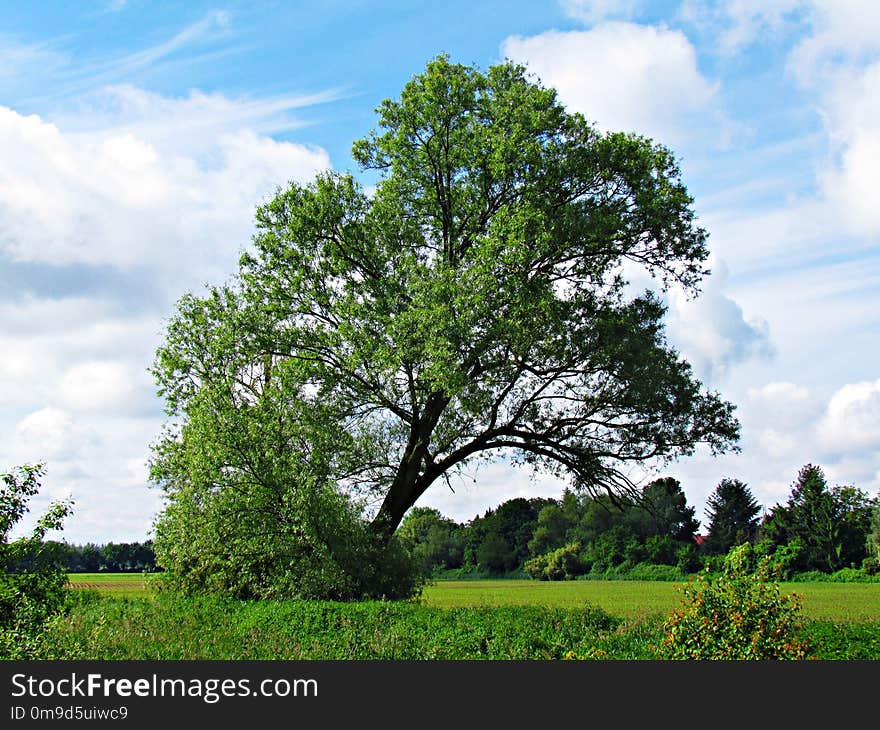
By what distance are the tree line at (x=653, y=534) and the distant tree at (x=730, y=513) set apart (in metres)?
0.09

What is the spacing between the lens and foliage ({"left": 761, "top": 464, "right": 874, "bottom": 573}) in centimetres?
5406

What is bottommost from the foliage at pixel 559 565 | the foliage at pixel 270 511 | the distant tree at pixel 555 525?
the foliage at pixel 559 565

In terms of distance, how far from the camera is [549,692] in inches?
424

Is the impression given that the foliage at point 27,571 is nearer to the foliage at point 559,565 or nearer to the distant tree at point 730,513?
the foliage at point 559,565

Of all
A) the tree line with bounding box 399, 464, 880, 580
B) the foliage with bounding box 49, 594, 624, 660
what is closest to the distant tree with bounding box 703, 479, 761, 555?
the tree line with bounding box 399, 464, 880, 580

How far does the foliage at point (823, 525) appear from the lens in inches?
2128

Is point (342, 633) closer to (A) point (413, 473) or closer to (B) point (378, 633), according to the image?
(B) point (378, 633)

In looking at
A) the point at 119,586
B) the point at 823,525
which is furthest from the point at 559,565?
the point at 119,586

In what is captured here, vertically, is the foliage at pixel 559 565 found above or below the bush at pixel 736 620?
below

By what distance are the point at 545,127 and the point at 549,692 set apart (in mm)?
16594

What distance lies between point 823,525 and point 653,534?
40.0 feet

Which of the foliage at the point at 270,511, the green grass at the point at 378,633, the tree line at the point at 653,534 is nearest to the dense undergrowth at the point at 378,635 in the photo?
the green grass at the point at 378,633

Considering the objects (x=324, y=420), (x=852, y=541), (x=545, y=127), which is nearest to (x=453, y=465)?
(x=324, y=420)

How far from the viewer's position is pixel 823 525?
5512 centimetres
